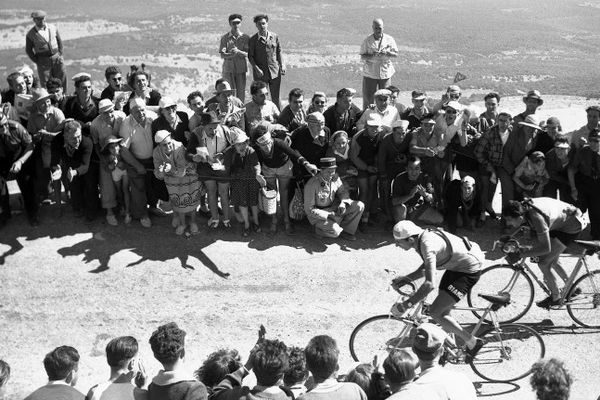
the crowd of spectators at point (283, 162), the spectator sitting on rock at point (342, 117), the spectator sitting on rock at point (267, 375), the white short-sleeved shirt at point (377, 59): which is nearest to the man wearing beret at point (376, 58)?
the white short-sleeved shirt at point (377, 59)

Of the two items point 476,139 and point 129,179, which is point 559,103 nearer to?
point 476,139

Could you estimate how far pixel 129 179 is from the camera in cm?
1205

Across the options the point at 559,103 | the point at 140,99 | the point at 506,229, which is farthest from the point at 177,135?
the point at 559,103

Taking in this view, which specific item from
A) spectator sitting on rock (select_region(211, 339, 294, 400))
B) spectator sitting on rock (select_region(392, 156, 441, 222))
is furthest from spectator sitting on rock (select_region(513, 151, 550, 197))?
spectator sitting on rock (select_region(211, 339, 294, 400))

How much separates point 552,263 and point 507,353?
1.60 m

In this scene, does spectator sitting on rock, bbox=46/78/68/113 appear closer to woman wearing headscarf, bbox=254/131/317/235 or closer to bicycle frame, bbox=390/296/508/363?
woman wearing headscarf, bbox=254/131/317/235

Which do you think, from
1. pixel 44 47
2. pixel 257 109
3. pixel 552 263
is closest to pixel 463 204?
pixel 552 263

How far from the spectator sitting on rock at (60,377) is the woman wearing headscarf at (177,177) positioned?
529 centimetres

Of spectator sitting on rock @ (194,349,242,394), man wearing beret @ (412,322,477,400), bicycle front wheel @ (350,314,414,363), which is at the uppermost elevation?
man wearing beret @ (412,322,477,400)

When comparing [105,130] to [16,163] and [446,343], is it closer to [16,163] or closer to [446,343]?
[16,163]

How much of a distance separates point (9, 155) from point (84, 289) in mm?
2467

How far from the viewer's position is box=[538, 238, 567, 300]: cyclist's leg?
32.0 ft

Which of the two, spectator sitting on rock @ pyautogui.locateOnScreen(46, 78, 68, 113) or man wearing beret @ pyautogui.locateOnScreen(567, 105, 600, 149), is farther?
spectator sitting on rock @ pyautogui.locateOnScreen(46, 78, 68, 113)

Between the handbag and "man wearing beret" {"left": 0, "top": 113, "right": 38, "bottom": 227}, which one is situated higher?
"man wearing beret" {"left": 0, "top": 113, "right": 38, "bottom": 227}
